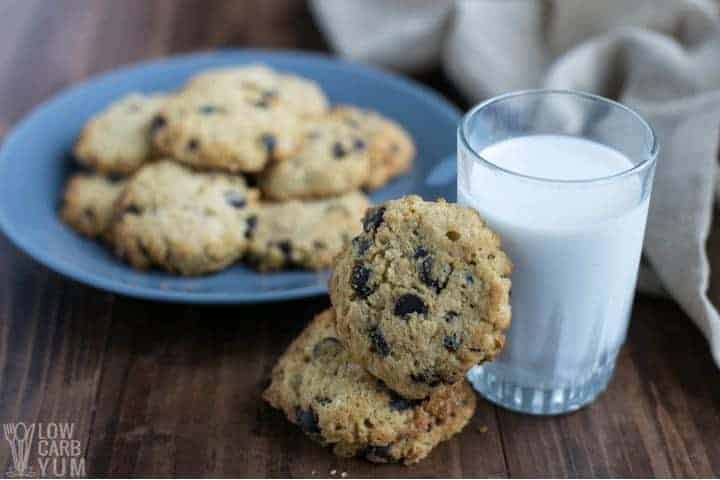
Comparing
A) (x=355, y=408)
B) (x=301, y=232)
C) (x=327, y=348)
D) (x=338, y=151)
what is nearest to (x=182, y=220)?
(x=301, y=232)

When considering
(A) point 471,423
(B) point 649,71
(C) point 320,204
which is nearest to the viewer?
(A) point 471,423

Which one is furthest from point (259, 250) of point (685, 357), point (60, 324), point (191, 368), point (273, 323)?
point (685, 357)

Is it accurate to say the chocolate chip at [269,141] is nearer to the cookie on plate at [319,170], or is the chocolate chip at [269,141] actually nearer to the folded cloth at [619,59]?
the cookie on plate at [319,170]

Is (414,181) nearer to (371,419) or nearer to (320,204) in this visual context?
(320,204)

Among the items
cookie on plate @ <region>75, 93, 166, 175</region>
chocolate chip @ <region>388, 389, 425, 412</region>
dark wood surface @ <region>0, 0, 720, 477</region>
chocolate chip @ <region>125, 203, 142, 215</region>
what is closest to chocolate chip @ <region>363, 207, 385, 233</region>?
chocolate chip @ <region>388, 389, 425, 412</region>

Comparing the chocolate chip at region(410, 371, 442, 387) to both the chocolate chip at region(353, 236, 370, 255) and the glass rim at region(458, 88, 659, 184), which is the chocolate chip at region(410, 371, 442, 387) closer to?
the chocolate chip at region(353, 236, 370, 255)

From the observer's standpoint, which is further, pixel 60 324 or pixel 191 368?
pixel 60 324
